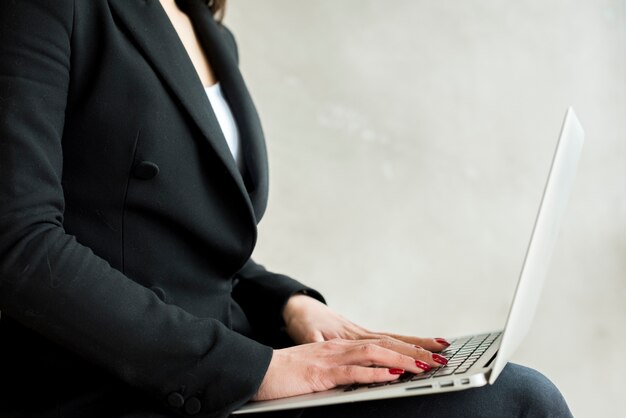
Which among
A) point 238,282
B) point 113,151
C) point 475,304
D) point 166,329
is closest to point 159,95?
point 113,151

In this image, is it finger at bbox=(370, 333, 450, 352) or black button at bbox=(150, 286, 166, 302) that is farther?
finger at bbox=(370, 333, 450, 352)

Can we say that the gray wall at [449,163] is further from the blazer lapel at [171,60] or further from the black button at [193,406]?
the black button at [193,406]

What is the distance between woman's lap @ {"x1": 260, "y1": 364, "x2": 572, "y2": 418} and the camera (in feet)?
3.00

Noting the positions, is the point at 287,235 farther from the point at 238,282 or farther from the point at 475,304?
the point at 238,282

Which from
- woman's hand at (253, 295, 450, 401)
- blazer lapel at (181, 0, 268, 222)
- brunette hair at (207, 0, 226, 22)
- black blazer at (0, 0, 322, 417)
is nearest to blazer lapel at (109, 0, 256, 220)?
black blazer at (0, 0, 322, 417)

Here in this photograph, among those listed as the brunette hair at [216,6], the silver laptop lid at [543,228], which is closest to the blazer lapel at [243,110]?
the brunette hair at [216,6]

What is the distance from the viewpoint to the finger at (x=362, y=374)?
875 millimetres

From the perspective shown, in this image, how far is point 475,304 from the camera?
7.35 feet

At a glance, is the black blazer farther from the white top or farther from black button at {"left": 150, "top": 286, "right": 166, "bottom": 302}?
the white top

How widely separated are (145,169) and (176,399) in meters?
0.27

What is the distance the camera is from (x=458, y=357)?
0.96 metres

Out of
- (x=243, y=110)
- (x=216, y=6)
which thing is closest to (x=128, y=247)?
(x=243, y=110)

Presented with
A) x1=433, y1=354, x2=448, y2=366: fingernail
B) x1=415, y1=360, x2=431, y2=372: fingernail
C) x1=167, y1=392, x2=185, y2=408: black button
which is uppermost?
x1=433, y1=354, x2=448, y2=366: fingernail

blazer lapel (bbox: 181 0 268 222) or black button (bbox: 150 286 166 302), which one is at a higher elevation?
blazer lapel (bbox: 181 0 268 222)
